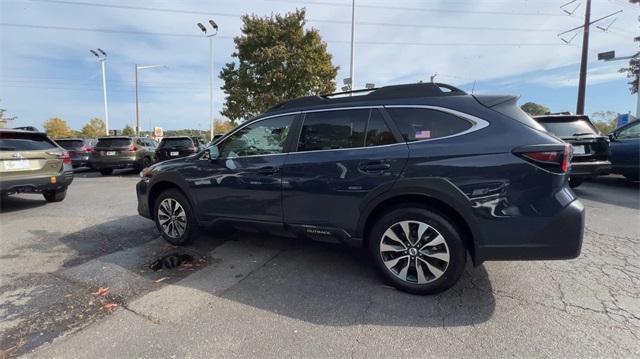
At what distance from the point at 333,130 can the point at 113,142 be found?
41.1 ft

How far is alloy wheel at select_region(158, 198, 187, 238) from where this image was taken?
14.4 ft

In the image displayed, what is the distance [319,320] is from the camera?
2695 mm

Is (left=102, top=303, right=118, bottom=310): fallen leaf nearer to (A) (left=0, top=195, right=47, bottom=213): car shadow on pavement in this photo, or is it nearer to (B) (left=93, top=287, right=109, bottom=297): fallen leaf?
(B) (left=93, top=287, right=109, bottom=297): fallen leaf

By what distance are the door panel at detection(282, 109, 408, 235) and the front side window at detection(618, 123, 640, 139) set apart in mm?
8357

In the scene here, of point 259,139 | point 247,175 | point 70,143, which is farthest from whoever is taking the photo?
point 70,143

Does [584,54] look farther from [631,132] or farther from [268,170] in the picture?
[268,170]

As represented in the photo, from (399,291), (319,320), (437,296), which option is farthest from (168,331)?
(437,296)

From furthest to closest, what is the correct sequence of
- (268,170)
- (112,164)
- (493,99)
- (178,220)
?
1. (112,164)
2. (178,220)
3. (268,170)
4. (493,99)

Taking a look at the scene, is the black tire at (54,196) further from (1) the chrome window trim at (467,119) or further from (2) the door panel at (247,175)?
(1) the chrome window trim at (467,119)

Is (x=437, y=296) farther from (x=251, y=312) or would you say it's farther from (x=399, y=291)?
(x=251, y=312)

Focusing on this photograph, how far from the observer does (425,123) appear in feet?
9.79

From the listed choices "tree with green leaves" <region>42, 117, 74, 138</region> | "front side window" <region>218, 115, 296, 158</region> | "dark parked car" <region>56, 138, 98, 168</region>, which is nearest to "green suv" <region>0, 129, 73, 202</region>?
"front side window" <region>218, 115, 296, 158</region>

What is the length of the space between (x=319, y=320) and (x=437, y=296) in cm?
110

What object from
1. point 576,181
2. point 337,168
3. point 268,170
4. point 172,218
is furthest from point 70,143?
point 576,181
